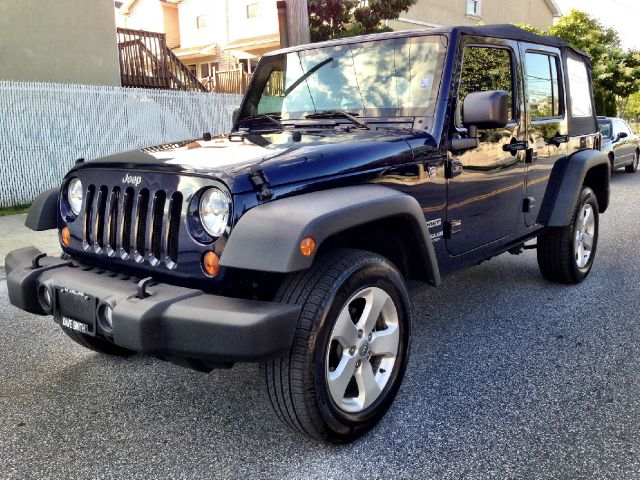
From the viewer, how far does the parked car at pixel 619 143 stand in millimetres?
12938

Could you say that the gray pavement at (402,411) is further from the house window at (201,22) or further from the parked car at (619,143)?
the house window at (201,22)

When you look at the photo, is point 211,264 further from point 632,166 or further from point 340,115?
point 632,166

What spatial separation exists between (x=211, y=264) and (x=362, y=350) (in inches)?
31.5

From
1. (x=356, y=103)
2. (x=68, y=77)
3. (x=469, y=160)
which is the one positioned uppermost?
(x=68, y=77)

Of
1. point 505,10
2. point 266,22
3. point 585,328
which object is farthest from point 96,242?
point 505,10

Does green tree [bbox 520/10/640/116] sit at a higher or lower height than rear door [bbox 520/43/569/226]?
higher

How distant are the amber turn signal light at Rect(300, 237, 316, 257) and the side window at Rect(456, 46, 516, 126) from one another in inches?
61.7

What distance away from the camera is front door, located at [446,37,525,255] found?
3514 millimetres

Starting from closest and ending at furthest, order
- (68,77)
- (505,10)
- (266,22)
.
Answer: (68,77) < (266,22) < (505,10)

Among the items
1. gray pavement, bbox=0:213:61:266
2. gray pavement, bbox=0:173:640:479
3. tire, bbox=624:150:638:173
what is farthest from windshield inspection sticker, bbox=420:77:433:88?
tire, bbox=624:150:638:173

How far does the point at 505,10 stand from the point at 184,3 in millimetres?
15814

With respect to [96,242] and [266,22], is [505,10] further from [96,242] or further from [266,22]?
[96,242]

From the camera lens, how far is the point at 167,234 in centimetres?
260

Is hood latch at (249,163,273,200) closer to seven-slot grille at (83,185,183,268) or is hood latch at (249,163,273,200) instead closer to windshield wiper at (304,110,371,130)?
seven-slot grille at (83,185,183,268)
